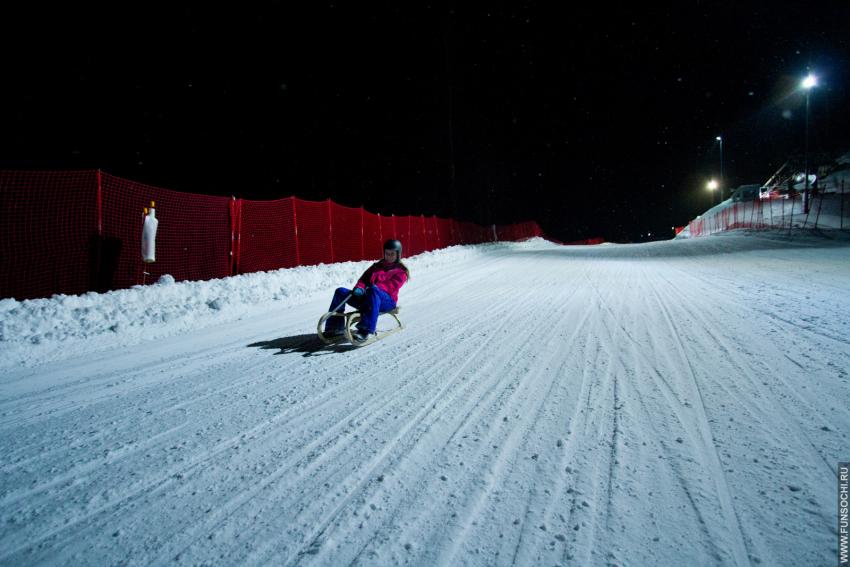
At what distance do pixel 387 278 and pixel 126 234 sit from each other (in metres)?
5.11

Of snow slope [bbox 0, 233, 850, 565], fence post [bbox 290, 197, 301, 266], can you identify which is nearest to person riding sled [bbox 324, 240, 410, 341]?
snow slope [bbox 0, 233, 850, 565]

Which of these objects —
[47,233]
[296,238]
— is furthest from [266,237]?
[47,233]

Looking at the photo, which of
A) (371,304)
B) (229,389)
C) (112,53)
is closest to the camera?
(229,389)

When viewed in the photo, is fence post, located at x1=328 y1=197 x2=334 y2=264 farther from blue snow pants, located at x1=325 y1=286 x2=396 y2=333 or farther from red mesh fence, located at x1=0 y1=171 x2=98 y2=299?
blue snow pants, located at x1=325 y1=286 x2=396 y2=333

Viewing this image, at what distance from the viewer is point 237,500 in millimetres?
2002

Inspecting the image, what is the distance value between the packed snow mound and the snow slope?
0.05 meters

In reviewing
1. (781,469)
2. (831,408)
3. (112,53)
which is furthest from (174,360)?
(112,53)

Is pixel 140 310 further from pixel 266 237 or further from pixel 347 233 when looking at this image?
pixel 347 233

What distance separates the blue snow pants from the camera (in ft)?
15.3

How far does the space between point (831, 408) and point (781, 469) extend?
1038 millimetres

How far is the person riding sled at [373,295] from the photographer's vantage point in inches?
185

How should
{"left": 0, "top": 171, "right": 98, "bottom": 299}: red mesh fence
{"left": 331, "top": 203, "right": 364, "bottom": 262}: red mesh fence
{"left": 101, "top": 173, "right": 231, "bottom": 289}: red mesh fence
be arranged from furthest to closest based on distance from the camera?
{"left": 331, "top": 203, "right": 364, "bottom": 262}: red mesh fence, {"left": 101, "top": 173, "right": 231, "bottom": 289}: red mesh fence, {"left": 0, "top": 171, "right": 98, "bottom": 299}: red mesh fence

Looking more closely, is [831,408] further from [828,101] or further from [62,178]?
[828,101]

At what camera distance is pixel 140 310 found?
5.74m
